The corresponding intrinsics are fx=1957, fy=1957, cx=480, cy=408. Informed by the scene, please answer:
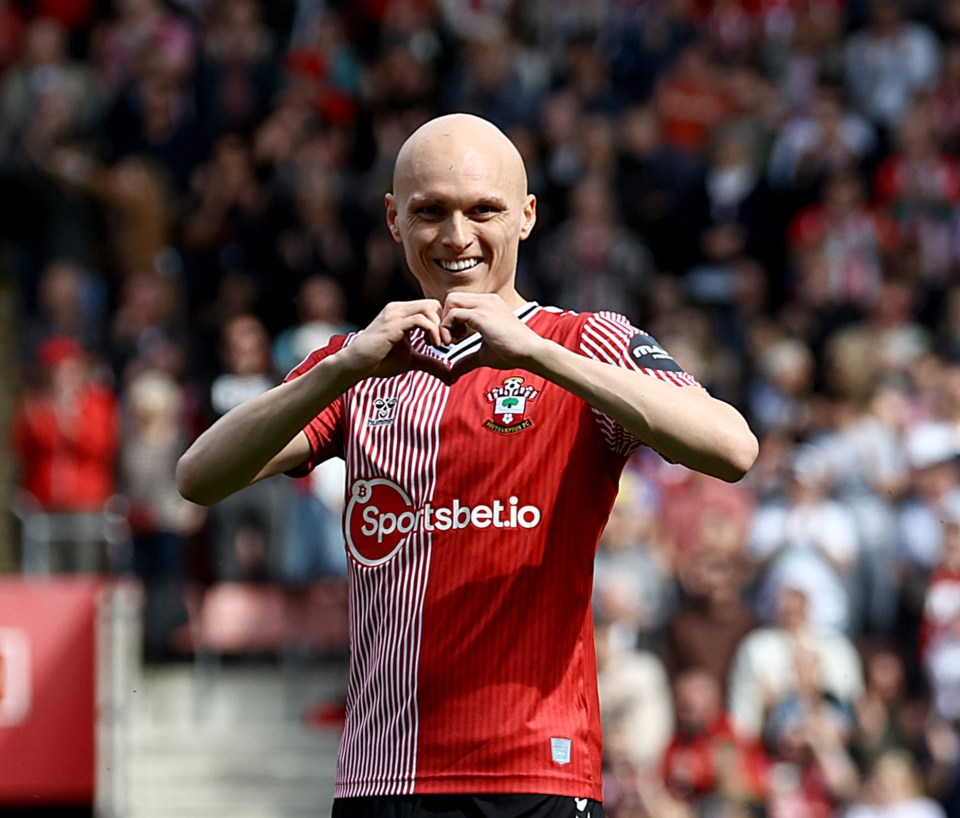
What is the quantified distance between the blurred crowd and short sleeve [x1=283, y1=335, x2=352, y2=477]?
6384mm

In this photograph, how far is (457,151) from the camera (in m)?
4.15

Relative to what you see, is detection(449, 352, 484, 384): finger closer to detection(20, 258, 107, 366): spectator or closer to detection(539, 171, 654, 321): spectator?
detection(20, 258, 107, 366): spectator

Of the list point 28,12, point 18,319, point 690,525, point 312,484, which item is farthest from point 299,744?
point 28,12

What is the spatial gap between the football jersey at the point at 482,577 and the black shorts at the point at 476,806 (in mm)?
21

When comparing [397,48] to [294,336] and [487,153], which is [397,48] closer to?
[294,336]

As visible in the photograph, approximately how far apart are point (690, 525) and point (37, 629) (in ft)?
12.5

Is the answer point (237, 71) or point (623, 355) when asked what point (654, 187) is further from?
point (623, 355)

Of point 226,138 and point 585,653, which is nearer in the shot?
point 585,653

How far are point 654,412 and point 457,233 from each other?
2.10 ft

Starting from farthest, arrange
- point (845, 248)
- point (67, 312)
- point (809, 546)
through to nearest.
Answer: point (845, 248) < point (67, 312) < point (809, 546)

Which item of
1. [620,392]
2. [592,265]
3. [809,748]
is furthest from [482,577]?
[592,265]

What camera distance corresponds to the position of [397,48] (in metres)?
16.1

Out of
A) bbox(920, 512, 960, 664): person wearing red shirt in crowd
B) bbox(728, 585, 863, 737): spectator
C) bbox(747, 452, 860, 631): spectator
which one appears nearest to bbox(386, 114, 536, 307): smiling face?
bbox(728, 585, 863, 737): spectator

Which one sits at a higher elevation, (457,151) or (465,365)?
(457,151)
